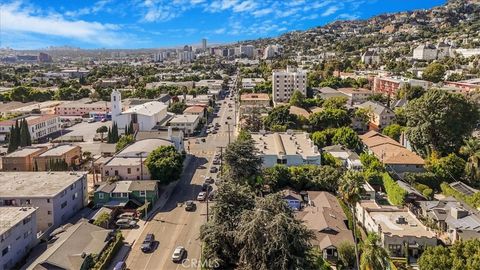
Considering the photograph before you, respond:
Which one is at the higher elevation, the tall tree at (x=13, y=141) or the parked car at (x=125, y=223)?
the tall tree at (x=13, y=141)

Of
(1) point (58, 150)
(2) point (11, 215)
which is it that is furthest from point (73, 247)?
(1) point (58, 150)

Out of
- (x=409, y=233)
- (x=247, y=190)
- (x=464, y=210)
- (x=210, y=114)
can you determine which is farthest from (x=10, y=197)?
(x=210, y=114)

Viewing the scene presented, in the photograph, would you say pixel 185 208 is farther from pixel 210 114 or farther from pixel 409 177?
pixel 210 114

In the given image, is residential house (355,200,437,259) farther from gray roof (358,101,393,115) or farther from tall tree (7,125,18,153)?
tall tree (7,125,18,153)

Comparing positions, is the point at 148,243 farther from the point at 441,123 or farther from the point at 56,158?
the point at 441,123

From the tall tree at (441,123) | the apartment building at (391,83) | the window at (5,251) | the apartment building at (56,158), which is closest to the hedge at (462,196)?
the tall tree at (441,123)

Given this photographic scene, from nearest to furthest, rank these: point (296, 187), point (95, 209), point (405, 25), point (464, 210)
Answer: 1. point (464, 210)
2. point (95, 209)
3. point (296, 187)
4. point (405, 25)

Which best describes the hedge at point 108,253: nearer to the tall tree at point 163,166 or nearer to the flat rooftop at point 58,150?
the tall tree at point 163,166
